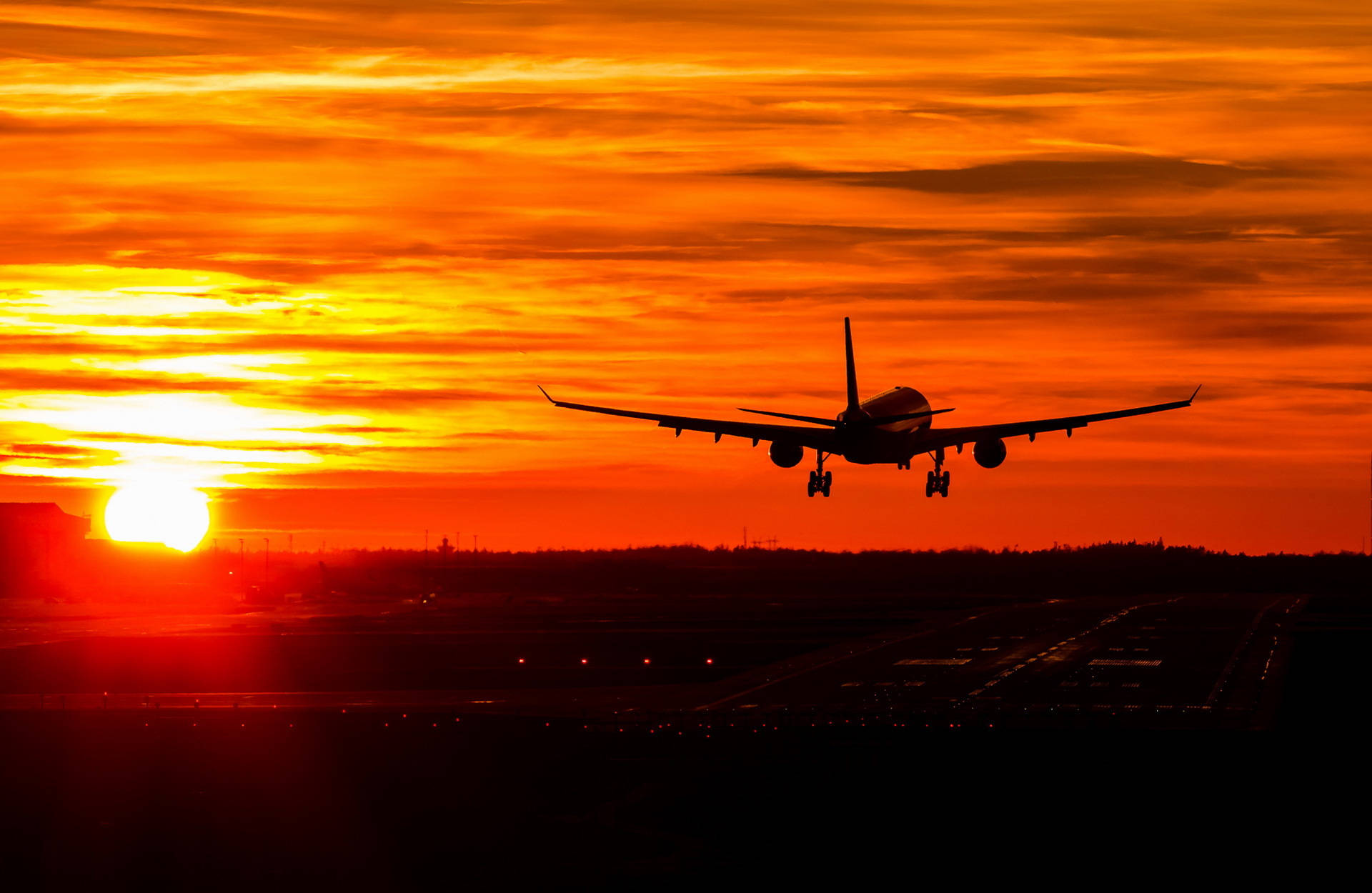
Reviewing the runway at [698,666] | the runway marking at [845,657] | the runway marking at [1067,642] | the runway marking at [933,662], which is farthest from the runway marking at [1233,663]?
the runway marking at [845,657]

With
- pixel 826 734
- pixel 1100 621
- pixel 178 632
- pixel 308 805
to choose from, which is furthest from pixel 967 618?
pixel 308 805

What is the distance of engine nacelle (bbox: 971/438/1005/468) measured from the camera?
8875cm

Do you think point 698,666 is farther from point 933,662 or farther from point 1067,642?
point 1067,642

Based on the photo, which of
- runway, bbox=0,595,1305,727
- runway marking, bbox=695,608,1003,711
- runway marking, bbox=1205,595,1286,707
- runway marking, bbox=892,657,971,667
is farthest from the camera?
runway marking, bbox=892,657,971,667

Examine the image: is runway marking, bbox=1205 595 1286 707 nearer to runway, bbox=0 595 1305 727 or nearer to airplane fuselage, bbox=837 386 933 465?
runway, bbox=0 595 1305 727

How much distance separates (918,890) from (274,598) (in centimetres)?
13916

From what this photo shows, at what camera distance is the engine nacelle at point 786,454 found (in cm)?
8888

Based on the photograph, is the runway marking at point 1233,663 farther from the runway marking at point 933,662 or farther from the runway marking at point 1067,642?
the runway marking at point 933,662

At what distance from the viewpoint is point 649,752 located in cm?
4766

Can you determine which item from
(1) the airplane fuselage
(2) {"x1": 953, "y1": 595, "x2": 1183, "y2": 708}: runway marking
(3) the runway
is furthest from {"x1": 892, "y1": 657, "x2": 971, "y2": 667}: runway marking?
(1) the airplane fuselage

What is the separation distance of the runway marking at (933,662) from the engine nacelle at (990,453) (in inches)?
514

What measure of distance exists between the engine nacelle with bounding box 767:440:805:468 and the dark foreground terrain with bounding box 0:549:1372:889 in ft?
33.3

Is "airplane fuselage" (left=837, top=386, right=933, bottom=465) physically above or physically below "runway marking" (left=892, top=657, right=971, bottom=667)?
above

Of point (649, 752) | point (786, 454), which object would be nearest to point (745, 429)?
point (786, 454)
